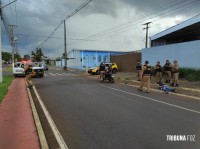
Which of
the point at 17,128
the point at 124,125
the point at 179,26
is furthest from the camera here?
the point at 179,26

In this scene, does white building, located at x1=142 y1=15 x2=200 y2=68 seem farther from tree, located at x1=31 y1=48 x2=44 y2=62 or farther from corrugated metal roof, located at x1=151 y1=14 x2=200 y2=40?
tree, located at x1=31 y1=48 x2=44 y2=62

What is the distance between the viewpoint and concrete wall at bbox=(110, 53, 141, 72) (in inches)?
1384

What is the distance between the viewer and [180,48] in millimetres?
23016

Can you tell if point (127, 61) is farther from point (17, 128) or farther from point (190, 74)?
point (17, 128)

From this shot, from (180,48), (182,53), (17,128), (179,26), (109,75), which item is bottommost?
(17,128)

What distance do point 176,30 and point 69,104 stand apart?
21028 mm

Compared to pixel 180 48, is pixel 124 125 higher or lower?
lower

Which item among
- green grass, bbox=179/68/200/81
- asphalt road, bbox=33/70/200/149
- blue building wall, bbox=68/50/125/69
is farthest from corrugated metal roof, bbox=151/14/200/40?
blue building wall, bbox=68/50/125/69

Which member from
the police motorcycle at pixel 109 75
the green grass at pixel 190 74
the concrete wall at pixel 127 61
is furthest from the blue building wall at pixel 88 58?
the green grass at pixel 190 74

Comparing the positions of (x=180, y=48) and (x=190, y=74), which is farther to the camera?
(x=180, y=48)

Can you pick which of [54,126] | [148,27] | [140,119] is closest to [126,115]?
[140,119]

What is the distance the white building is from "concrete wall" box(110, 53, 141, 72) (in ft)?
11.0

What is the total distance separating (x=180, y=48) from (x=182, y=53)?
57cm

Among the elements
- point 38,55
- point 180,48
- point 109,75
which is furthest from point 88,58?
point 38,55
